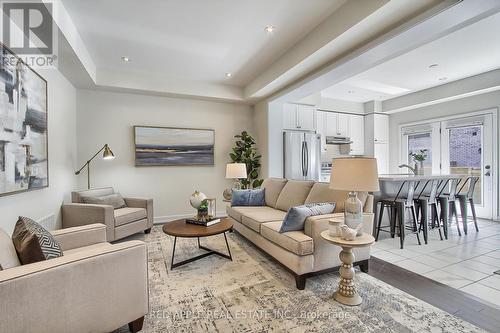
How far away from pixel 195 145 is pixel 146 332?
365cm

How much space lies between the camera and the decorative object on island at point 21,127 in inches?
80.0

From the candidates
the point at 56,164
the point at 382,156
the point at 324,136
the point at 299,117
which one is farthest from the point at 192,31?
the point at 382,156

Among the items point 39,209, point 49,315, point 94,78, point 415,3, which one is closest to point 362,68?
point 415,3

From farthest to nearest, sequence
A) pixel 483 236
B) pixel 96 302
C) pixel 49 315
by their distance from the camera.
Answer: pixel 483 236 < pixel 96 302 < pixel 49 315

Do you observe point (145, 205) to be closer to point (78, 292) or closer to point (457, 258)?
point (78, 292)

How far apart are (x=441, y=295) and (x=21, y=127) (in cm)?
416

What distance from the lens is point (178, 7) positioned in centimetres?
250

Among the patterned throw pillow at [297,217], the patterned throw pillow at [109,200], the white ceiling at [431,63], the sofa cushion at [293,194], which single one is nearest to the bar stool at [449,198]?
the white ceiling at [431,63]

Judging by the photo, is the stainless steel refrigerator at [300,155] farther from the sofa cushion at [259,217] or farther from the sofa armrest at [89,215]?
the sofa armrest at [89,215]

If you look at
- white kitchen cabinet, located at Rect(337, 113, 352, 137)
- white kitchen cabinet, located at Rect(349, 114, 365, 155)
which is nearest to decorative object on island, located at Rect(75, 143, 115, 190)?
white kitchen cabinet, located at Rect(337, 113, 352, 137)

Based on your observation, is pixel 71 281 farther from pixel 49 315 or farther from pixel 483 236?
pixel 483 236

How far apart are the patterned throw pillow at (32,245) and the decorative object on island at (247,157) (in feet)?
12.0

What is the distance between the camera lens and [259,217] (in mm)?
2980

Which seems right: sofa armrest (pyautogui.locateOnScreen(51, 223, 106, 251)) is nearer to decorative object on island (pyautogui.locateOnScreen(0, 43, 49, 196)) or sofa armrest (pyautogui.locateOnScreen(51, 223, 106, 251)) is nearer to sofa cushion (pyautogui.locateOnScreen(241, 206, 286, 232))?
decorative object on island (pyautogui.locateOnScreen(0, 43, 49, 196))
